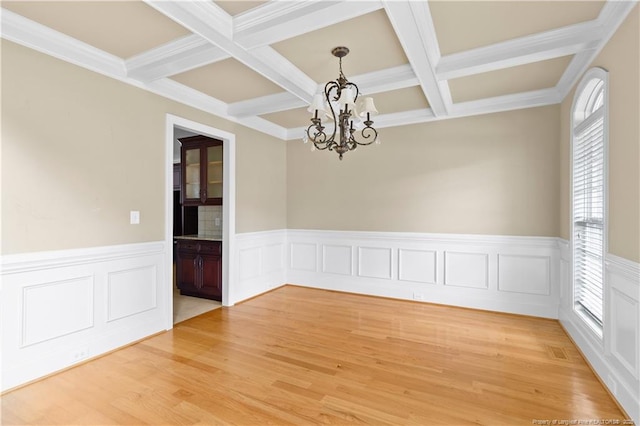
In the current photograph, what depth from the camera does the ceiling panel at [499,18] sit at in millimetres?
2266

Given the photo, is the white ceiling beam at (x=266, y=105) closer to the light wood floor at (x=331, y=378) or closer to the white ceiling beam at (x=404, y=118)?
the white ceiling beam at (x=404, y=118)

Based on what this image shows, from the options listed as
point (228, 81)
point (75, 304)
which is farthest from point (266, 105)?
point (75, 304)

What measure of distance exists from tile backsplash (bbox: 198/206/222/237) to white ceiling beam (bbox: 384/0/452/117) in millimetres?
3666

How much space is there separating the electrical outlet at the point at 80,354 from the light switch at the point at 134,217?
1180mm

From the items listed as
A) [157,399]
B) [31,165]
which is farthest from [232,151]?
[157,399]

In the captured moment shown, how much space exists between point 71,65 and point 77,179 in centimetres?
96

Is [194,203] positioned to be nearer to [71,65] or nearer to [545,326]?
[71,65]

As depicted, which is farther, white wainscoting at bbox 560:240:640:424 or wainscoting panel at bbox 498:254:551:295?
wainscoting panel at bbox 498:254:551:295

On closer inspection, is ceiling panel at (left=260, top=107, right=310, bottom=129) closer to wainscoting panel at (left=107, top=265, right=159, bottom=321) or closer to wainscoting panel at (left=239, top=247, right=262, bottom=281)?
wainscoting panel at (left=239, top=247, right=262, bottom=281)

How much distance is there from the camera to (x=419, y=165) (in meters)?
4.66

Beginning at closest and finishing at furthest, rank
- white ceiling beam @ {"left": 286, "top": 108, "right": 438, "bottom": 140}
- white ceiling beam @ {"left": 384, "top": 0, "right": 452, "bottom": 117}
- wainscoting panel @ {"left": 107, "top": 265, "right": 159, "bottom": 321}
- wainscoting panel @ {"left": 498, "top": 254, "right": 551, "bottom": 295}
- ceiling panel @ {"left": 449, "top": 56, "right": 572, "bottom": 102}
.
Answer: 1. white ceiling beam @ {"left": 384, "top": 0, "right": 452, "bottom": 117}
2. wainscoting panel @ {"left": 107, "top": 265, "right": 159, "bottom": 321}
3. ceiling panel @ {"left": 449, "top": 56, "right": 572, "bottom": 102}
4. wainscoting panel @ {"left": 498, "top": 254, "right": 551, "bottom": 295}
5. white ceiling beam @ {"left": 286, "top": 108, "right": 438, "bottom": 140}

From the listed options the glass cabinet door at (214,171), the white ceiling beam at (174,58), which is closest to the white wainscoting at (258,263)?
the glass cabinet door at (214,171)

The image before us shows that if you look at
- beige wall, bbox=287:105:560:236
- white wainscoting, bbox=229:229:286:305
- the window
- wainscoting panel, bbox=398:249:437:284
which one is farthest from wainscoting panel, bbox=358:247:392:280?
the window

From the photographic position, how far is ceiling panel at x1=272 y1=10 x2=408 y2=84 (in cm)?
248
